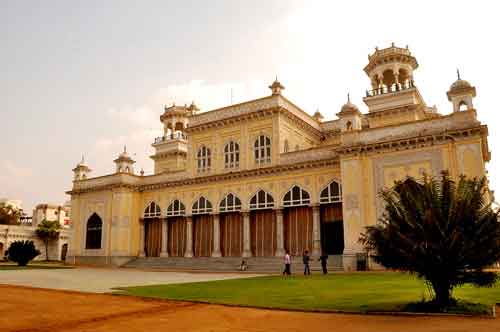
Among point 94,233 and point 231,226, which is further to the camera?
point 94,233

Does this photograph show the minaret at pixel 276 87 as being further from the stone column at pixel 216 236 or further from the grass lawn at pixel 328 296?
the grass lawn at pixel 328 296

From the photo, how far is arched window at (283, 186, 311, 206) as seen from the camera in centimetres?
2991

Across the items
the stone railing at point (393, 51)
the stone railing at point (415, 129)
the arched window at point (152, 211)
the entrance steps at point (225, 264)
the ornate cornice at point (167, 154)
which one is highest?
the stone railing at point (393, 51)

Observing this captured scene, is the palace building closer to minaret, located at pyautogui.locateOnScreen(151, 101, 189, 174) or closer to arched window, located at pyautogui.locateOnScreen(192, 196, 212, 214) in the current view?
arched window, located at pyautogui.locateOnScreen(192, 196, 212, 214)

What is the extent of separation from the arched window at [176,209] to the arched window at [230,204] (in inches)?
161

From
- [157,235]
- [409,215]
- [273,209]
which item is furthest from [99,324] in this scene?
[157,235]

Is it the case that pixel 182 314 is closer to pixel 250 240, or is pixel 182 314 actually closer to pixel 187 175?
pixel 250 240

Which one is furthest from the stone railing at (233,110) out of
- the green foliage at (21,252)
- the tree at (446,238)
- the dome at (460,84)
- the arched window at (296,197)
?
the tree at (446,238)

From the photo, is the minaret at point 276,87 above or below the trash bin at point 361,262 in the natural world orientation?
above

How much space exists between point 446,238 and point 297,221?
2096 cm

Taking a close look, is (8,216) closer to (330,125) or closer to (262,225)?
(262,225)

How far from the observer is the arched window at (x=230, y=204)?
32.9 m

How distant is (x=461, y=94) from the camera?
2442cm

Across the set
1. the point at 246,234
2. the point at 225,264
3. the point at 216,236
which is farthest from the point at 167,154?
the point at 225,264
